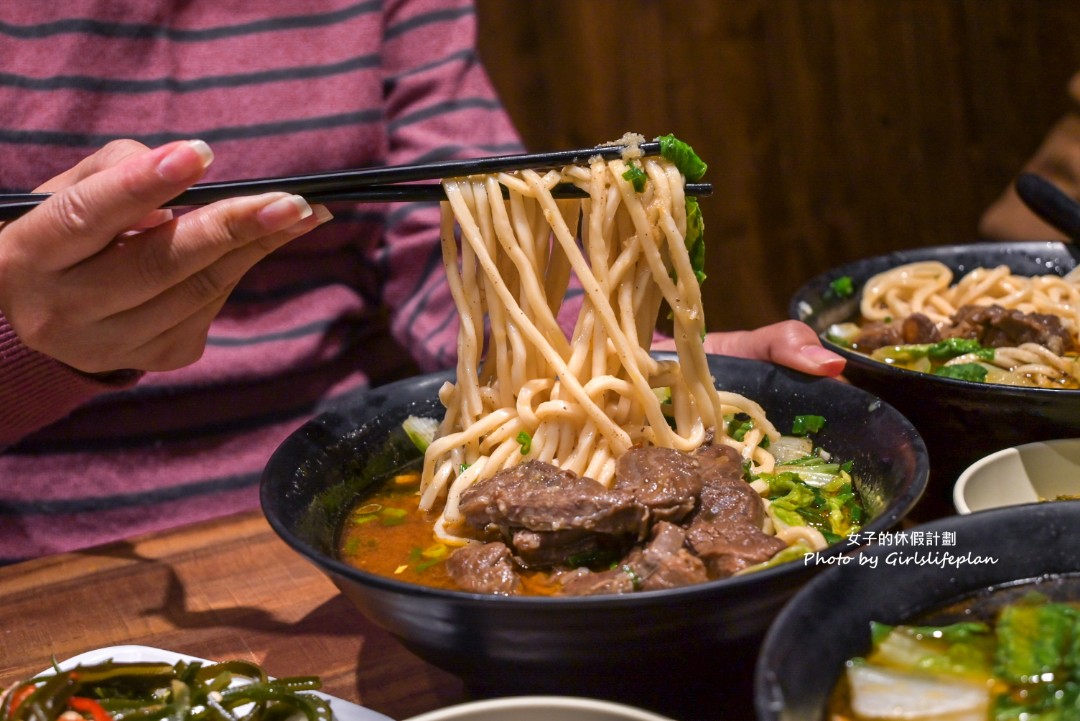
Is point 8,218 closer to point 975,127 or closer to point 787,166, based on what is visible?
point 787,166

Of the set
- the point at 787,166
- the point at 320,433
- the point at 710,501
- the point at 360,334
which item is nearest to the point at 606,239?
the point at 710,501

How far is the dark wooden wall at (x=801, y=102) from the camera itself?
5391 mm

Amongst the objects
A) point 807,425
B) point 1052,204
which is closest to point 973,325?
point 1052,204

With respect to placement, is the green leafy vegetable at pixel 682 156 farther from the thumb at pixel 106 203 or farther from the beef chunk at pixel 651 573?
the thumb at pixel 106 203

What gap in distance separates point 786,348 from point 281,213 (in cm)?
117

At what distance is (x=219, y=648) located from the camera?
174 centimetres

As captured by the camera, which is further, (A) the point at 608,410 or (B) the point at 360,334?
(B) the point at 360,334

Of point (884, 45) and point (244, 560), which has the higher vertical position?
point (884, 45)

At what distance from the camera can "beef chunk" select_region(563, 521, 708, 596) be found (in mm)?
1418

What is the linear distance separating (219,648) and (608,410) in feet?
2.93

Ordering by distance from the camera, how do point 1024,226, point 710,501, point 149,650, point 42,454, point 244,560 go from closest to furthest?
point 149,650
point 710,501
point 244,560
point 42,454
point 1024,226

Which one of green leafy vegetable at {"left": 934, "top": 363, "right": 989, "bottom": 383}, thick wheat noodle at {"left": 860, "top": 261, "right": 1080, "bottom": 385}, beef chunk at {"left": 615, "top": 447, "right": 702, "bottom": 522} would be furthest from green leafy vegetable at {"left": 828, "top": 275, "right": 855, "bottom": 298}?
beef chunk at {"left": 615, "top": 447, "right": 702, "bottom": 522}

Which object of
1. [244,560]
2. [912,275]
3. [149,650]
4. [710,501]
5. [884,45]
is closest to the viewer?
[149,650]

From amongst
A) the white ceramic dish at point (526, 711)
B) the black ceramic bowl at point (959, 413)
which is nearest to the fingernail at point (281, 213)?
the white ceramic dish at point (526, 711)
